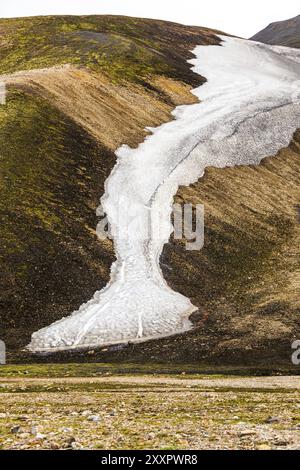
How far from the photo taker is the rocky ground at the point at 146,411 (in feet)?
47.0

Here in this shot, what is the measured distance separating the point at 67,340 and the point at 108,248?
16143mm

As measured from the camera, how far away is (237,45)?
173375 millimetres

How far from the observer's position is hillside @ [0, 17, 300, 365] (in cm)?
4822

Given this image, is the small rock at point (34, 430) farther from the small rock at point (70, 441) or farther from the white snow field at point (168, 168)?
the white snow field at point (168, 168)

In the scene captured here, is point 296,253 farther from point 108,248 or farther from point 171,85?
point 171,85

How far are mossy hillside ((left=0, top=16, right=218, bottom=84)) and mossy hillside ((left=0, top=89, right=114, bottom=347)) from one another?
38144 mm

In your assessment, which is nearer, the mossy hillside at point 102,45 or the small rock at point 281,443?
Result: the small rock at point 281,443
